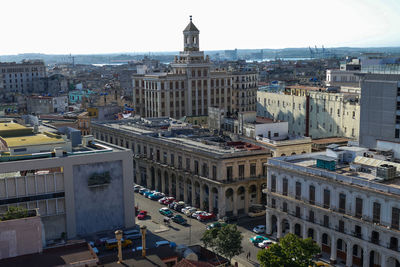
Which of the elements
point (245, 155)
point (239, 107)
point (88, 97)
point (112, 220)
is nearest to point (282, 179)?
point (245, 155)

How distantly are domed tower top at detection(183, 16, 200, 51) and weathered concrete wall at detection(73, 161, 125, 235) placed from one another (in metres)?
72.6

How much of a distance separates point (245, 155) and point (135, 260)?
109ft

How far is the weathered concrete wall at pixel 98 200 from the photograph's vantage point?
65.4 metres

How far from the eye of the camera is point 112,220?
68062 millimetres

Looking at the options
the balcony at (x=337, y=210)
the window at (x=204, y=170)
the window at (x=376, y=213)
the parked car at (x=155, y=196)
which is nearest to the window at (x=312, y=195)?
the balcony at (x=337, y=210)

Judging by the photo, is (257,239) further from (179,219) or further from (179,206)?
(179,206)

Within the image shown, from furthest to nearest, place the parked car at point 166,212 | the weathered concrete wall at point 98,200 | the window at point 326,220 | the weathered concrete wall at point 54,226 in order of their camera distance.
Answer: the parked car at point 166,212 < the weathered concrete wall at point 98,200 < the weathered concrete wall at point 54,226 < the window at point 326,220

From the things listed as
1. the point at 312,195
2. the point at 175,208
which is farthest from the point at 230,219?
the point at 312,195

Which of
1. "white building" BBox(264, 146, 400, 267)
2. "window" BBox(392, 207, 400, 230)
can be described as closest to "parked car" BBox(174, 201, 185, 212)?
"white building" BBox(264, 146, 400, 267)

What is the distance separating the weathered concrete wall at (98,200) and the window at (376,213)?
3275cm

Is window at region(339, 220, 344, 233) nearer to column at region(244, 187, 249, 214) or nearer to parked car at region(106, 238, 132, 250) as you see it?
column at region(244, 187, 249, 214)

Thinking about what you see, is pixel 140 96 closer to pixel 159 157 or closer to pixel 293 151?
pixel 159 157

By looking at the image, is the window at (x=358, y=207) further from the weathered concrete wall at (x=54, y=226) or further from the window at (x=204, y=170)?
the weathered concrete wall at (x=54, y=226)

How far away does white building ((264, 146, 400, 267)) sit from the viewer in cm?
5456
